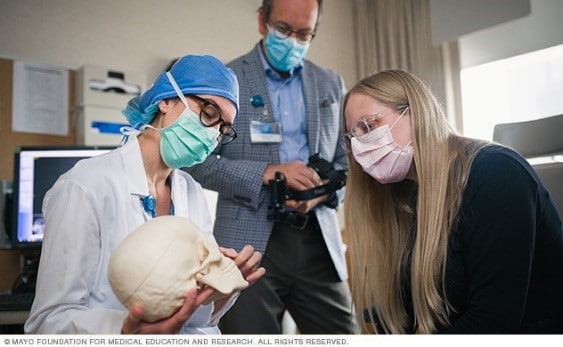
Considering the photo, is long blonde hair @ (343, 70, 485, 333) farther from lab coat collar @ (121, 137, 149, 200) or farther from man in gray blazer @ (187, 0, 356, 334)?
lab coat collar @ (121, 137, 149, 200)

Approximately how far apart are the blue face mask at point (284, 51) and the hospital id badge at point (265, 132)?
14cm

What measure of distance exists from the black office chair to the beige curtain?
95 mm

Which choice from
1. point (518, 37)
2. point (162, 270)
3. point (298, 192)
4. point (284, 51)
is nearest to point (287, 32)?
point (284, 51)

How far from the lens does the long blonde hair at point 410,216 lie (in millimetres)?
972

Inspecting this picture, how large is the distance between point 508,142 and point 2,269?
114 cm

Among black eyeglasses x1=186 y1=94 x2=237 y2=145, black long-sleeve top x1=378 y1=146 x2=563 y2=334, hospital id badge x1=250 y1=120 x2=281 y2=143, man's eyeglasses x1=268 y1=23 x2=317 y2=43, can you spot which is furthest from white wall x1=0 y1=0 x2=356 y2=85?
black long-sleeve top x1=378 y1=146 x2=563 y2=334

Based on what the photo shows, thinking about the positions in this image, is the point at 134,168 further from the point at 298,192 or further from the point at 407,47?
the point at 407,47

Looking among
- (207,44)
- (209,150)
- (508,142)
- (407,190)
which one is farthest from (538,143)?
(207,44)

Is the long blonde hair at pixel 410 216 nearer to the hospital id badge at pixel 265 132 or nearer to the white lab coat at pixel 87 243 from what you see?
the hospital id badge at pixel 265 132

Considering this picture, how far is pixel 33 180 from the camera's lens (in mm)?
1469

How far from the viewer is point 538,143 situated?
3.48ft

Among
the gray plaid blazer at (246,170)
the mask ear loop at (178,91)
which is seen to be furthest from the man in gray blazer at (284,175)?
the mask ear loop at (178,91)

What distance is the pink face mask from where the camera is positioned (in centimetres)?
103

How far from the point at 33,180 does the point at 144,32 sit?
530 mm
